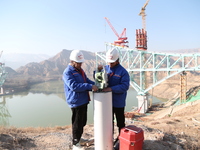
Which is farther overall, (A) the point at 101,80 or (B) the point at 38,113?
(B) the point at 38,113

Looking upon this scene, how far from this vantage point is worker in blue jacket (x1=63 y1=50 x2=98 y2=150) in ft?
8.70

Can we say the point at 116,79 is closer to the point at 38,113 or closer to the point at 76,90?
the point at 76,90

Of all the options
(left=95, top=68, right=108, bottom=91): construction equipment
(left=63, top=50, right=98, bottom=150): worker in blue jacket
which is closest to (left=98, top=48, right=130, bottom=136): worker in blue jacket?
(left=95, top=68, right=108, bottom=91): construction equipment

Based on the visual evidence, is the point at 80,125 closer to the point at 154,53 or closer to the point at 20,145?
the point at 20,145

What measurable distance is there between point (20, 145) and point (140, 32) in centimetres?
2179

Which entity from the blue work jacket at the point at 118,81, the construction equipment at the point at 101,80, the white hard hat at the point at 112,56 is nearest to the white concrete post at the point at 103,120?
the construction equipment at the point at 101,80

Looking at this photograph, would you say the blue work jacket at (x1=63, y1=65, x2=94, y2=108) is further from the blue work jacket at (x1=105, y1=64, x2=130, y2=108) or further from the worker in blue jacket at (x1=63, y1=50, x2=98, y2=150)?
the blue work jacket at (x1=105, y1=64, x2=130, y2=108)

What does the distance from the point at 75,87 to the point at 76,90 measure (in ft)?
0.19

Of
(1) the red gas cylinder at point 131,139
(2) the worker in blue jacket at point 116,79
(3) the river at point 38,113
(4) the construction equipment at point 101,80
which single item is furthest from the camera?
(3) the river at point 38,113

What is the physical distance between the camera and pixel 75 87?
263cm

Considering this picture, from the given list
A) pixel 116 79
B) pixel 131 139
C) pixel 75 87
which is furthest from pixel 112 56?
pixel 131 139

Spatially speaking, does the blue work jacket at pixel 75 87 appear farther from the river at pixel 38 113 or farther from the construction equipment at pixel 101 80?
the river at pixel 38 113

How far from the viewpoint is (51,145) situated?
143 inches

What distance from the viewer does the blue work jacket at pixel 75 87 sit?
2633 mm
